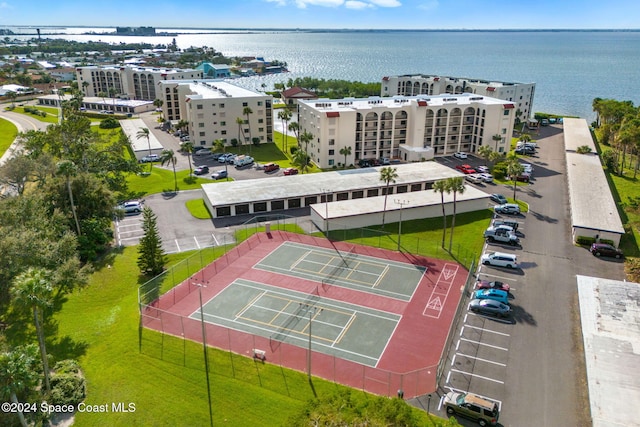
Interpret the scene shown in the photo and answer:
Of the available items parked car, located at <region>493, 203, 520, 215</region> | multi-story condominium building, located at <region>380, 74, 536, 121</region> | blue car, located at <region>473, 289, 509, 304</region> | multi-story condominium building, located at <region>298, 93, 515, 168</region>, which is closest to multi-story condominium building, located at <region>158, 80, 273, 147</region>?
multi-story condominium building, located at <region>298, 93, 515, 168</region>

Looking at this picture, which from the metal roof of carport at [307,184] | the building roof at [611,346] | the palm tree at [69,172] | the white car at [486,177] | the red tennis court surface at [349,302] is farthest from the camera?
the white car at [486,177]

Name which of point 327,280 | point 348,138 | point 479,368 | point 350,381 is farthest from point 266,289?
point 348,138

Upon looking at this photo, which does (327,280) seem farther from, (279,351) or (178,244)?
(178,244)

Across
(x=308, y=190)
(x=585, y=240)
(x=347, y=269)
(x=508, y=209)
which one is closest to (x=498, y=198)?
(x=508, y=209)

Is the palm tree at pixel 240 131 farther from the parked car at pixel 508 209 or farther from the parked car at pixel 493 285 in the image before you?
the parked car at pixel 493 285

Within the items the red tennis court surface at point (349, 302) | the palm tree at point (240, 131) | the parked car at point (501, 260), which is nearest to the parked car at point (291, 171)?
the palm tree at point (240, 131)

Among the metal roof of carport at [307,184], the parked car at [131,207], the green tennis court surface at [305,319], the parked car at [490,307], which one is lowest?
the green tennis court surface at [305,319]
